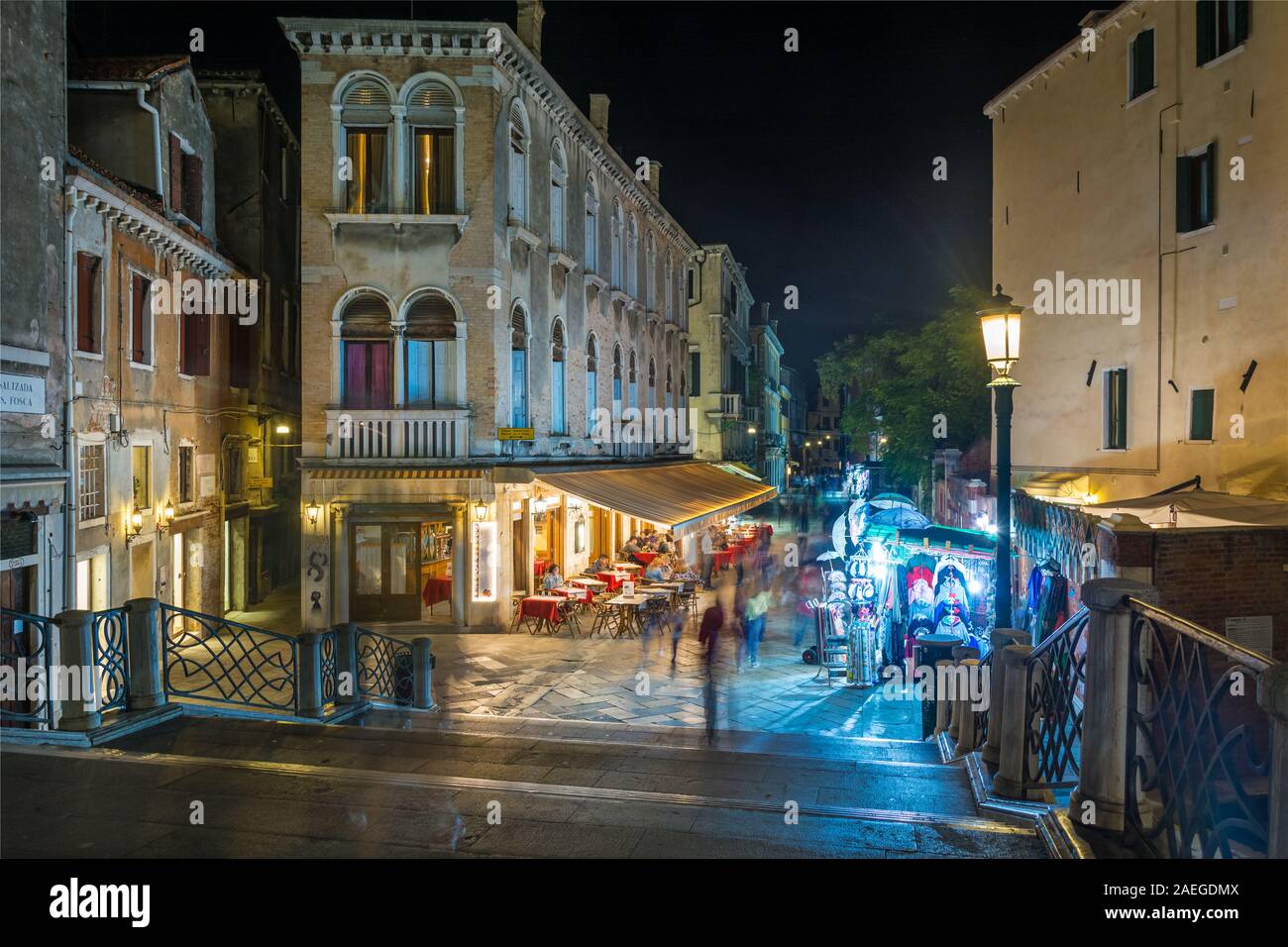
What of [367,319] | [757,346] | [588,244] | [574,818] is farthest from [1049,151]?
[757,346]

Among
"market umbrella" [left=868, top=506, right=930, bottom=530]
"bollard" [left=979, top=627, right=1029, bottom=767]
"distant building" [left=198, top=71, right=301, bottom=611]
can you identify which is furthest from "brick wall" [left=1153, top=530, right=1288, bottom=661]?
"distant building" [left=198, top=71, right=301, bottom=611]

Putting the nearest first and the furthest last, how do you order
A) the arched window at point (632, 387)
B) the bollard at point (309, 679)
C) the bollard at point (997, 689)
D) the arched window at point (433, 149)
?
the bollard at point (997, 689) → the bollard at point (309, 679) → the arched window at point (433, 149) → the arched window at point (632, 387)

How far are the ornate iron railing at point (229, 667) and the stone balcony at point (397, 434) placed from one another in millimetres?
4124

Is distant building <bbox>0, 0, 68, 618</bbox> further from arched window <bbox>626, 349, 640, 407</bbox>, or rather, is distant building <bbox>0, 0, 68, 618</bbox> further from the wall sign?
arched window <bbox>626, 349, 640, 407</bbox>

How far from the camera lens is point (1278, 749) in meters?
3.25

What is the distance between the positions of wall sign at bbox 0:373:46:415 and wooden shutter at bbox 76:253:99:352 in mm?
1539

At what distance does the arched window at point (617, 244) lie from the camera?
1075 inches

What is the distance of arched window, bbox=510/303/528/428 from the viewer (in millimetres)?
19562

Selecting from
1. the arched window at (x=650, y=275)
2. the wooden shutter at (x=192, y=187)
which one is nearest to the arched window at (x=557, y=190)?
the wooden shutter at (x=192, y=187)

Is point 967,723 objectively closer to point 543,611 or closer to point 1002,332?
point 1002,332

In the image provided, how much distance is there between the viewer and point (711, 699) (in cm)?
1063

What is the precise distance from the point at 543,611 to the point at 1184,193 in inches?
585

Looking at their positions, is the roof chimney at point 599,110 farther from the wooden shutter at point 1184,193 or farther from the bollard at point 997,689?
the bollard at point 997,689
